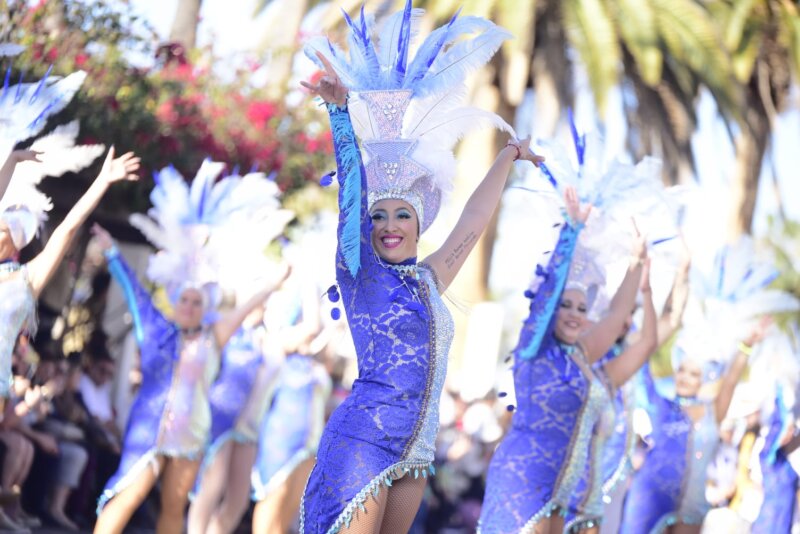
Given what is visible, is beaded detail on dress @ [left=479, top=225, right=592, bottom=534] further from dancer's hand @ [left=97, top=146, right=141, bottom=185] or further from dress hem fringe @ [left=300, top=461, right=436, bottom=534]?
dancer's hand @ [left=97, top=146, right=141, bottom=185]

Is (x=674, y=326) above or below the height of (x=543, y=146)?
below

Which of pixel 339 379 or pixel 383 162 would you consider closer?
pixel 383 162

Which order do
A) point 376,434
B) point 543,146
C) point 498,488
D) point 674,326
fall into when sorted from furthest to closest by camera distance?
1. point 674,326
2. point 543,146
3. point 498,488
4. point 376,434

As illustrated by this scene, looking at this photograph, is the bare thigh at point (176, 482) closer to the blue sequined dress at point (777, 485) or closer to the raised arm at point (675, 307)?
the raised arm at point (675, 307)

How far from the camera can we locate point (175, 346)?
713cm

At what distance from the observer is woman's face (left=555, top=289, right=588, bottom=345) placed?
20.3 feet

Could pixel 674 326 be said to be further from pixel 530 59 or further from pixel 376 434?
pixel 530 59

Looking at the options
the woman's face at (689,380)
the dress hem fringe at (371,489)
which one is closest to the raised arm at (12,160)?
the dress hem fringe at (371,489)

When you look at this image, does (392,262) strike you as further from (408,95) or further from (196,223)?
(196,223)

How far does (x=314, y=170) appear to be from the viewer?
511 inches

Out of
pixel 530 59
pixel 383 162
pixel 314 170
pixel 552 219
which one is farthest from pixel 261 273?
pixel 530 59

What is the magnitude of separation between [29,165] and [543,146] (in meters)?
2.57

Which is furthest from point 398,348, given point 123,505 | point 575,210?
point 123,505

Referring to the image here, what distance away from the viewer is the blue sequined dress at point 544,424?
5910 mm
